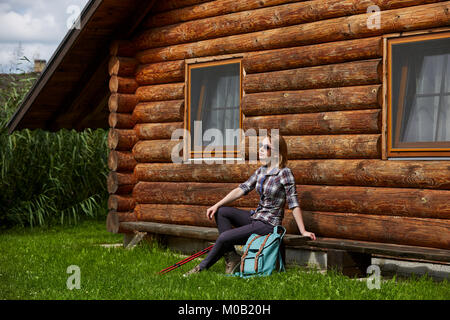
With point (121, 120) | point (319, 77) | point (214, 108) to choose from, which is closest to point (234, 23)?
point (214, 108)

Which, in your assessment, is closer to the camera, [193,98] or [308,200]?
[308,200]

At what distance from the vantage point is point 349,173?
8211mm

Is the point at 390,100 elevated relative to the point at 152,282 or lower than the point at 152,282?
elevated

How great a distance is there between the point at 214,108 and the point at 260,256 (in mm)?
3222

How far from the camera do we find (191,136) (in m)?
10.4

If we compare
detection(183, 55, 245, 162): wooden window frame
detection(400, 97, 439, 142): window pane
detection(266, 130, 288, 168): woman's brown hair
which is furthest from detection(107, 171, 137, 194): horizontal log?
detection(400, 97, 439, 142): window pane

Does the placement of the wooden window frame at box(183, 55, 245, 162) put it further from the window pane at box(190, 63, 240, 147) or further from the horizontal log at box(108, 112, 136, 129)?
the horizontal log at box(108, 112, 136, 129)

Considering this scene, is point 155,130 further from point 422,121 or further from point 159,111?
point 422,121

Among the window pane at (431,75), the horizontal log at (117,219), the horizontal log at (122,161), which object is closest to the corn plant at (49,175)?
the horizontal log at (117,219)

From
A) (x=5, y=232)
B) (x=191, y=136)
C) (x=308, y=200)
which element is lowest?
(x=5, y=232)

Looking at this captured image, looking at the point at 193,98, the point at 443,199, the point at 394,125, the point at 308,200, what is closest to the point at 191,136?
the point at 193,98
